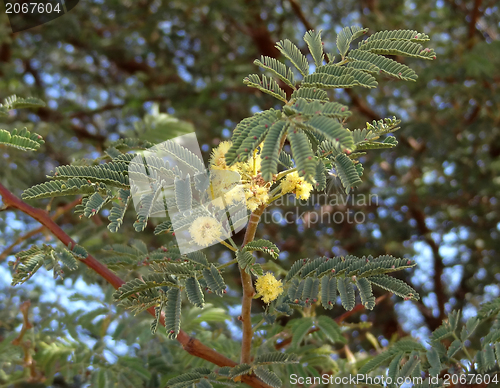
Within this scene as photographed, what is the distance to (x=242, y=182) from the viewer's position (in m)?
1.22

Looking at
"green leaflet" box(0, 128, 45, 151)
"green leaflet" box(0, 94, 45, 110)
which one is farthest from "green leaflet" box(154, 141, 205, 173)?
"green leaflet" box(0, 94, 45, 110)

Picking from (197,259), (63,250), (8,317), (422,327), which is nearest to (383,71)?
(197,259)

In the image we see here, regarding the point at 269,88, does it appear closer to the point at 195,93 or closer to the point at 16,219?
the point at 16,219

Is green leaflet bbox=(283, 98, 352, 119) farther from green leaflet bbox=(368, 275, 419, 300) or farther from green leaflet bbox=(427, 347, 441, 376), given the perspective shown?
green leaflet bbox=(427, 347, 441, 376)

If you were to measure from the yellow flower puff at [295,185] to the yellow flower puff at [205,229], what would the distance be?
0.19 meters

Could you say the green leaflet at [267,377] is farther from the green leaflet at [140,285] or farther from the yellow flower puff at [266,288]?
the green leaflet at [140,285]

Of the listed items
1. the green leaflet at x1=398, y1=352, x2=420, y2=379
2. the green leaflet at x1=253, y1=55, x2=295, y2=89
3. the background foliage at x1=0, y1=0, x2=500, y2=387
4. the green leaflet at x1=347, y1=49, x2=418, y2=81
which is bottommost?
the green leaflet at x1=398, y1=352, x2=420, y2=379

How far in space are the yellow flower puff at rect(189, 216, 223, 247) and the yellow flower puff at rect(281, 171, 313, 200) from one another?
192 millimetres

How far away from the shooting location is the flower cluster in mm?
1178

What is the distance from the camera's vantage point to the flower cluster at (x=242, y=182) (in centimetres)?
118

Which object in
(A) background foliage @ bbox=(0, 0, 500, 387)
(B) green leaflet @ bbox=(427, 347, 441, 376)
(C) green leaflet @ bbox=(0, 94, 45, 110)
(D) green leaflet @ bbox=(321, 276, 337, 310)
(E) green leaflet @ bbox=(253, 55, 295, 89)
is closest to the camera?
(E) green leaflet @ bbox=(253, 55, 295, 89)

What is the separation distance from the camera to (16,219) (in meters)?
3.61

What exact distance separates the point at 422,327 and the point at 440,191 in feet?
4.64
